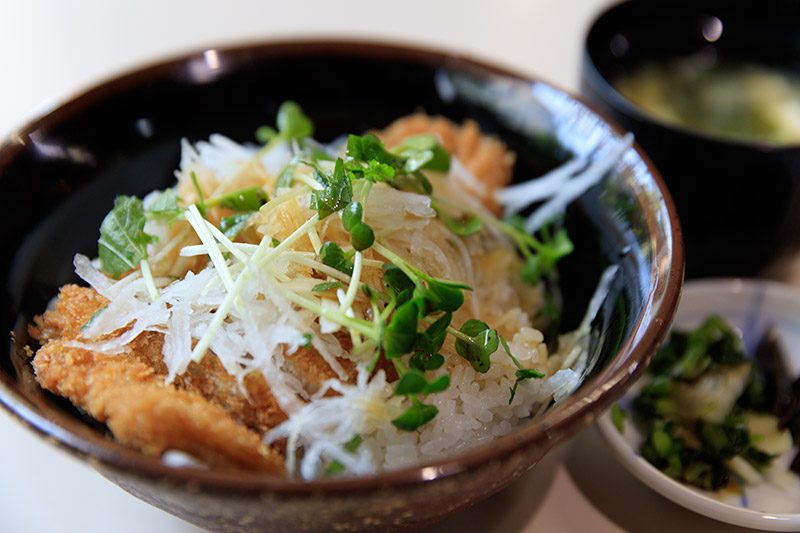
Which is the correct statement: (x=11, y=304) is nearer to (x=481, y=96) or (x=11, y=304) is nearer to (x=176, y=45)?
(x=481, y=96)

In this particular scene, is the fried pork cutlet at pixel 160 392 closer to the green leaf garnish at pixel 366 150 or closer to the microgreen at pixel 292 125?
the green leaf garnish at pixel 366 150

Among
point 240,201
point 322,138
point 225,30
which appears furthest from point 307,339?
point 225,30

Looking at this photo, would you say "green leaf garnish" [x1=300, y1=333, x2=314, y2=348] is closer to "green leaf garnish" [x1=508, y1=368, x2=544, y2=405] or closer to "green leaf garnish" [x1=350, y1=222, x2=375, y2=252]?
"green leaf garnish" [x1=350, y1=222, x2=375, y2=252]

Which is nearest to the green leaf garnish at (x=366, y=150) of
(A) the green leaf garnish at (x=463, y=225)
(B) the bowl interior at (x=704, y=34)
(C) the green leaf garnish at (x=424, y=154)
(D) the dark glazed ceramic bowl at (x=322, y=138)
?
(C) the green leaf garnish at (x=424, y=154)

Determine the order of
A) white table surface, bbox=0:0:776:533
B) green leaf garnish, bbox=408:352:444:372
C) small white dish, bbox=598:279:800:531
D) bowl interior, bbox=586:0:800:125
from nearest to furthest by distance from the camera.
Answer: green leaf garnish, bbox=408:352:444:372 → small white dish, bbox=598:279:800:531 → bowl interior, bbox=586:0:800:125 → white table surface, bbox=0:0:776:533

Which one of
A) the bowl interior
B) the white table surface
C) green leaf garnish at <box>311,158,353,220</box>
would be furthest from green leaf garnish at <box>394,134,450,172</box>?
the bowl interior

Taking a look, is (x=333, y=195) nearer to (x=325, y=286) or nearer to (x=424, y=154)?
(x=325, y=286)

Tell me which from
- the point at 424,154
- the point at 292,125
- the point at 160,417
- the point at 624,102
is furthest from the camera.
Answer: the point at 624,102
